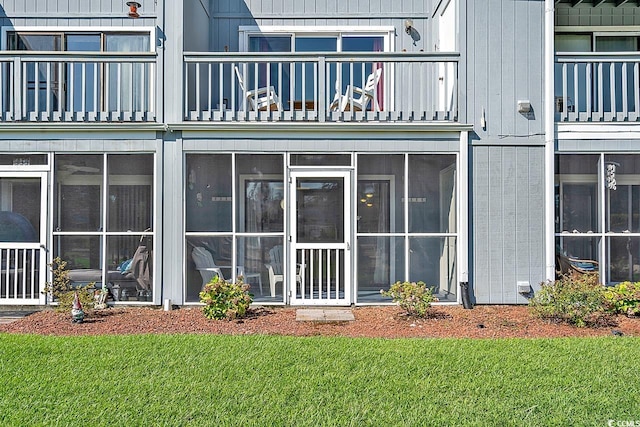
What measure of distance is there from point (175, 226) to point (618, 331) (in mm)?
6212

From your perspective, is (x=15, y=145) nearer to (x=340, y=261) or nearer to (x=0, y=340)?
(x=0, y=340)

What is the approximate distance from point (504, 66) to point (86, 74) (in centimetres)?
701

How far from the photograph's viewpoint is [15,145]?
7.62 metres

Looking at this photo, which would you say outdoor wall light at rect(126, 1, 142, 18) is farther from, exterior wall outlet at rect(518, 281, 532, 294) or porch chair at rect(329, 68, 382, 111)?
exterior wall outlet at rect(518, 281, 532, 294)

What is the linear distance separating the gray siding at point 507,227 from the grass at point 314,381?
190 cm

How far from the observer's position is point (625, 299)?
6949mm

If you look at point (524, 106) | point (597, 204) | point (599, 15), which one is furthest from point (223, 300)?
point (599, 15)

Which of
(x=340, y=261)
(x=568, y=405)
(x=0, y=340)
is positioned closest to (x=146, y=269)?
(x=0, y=340)

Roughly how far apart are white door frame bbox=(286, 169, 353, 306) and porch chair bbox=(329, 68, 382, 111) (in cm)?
108

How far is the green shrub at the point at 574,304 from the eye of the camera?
253 inches

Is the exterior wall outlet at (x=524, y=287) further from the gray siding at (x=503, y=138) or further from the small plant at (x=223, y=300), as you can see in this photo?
the small plant at (x=223, y=300)

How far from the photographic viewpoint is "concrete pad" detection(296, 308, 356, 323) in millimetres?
6910

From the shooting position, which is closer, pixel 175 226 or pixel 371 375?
pixel 371 375

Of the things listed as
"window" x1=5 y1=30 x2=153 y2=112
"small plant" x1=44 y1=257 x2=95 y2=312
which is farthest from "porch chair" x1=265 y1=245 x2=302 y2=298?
"window" x1=5 y1=30 x2=153 y2=112
